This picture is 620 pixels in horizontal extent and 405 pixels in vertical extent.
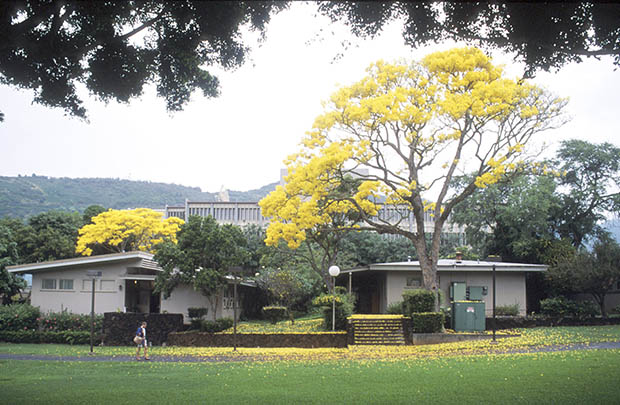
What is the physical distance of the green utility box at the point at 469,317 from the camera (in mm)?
24250

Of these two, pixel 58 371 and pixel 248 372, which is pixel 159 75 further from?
pixel 58 371

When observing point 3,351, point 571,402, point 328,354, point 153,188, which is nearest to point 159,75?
point 571,402

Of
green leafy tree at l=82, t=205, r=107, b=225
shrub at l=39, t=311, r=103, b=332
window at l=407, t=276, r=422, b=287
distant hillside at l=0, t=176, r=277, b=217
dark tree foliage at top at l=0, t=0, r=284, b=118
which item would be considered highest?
distant hillside at l=0, t=176, r=277, b=217

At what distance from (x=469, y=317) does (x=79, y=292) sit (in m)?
18.3

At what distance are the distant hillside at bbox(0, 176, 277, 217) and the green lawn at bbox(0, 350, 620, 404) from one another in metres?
56.5

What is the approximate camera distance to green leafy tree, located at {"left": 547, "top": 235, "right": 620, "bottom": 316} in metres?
26.4

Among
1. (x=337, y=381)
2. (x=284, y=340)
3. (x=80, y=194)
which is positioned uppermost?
(x=80, y=194)

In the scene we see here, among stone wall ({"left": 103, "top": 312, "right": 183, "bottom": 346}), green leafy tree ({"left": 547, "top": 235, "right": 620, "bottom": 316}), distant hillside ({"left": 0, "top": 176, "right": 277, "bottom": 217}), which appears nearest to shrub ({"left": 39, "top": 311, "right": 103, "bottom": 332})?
stone wall ({"left": 103, "top": 312, "right": 183, "bottom": 346})

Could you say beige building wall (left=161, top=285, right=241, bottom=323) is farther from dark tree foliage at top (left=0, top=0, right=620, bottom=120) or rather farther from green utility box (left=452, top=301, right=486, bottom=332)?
dark tree foliage at top (left=0, top=0, right=620, bottom=120)

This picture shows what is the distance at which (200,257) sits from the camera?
26875 mm

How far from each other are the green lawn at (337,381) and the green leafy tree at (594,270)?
11621 mm

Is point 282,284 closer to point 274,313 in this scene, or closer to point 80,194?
point 274,313

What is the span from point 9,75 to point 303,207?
18000 mm

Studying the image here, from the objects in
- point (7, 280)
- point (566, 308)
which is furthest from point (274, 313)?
point (566, 308)
